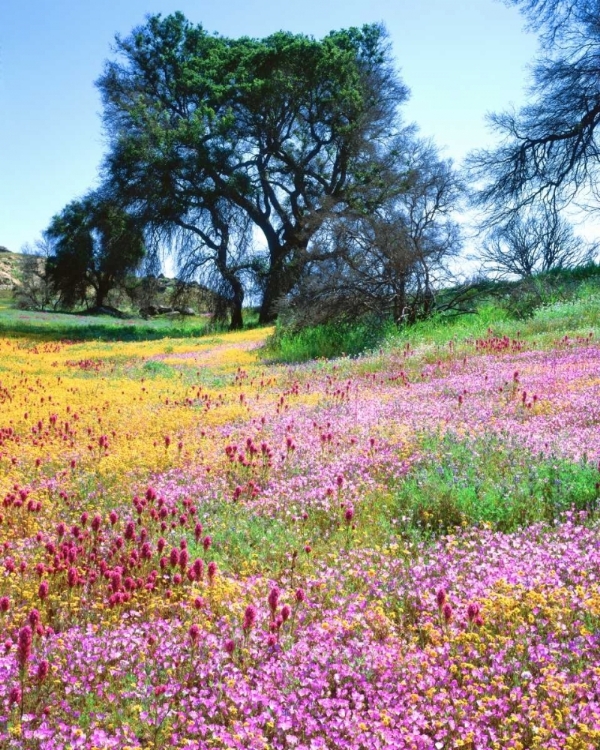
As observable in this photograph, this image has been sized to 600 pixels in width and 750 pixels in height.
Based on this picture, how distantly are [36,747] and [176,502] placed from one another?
11.8ft

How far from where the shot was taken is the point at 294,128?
40.0m

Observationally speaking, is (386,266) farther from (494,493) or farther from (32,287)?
(32,287)

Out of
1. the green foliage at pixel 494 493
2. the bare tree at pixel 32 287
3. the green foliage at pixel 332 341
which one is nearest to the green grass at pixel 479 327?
the green foliage at pixel 332 341

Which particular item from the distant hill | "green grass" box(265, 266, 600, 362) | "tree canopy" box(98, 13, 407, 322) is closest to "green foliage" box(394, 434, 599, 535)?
"green grass" box(265, 266, 600, 362)

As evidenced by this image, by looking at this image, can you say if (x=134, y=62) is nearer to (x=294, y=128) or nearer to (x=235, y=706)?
(x=294, y=128)

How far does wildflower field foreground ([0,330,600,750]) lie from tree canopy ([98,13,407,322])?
28329 mm

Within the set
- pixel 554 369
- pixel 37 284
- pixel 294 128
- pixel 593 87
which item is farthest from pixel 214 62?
pixel 37 284

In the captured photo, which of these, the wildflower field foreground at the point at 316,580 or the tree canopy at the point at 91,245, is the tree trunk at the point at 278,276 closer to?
the tree canopy at the point at 91,245

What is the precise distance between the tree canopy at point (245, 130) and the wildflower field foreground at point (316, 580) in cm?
2833

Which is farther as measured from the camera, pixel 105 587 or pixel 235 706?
pixel 105 587

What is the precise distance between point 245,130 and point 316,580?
1484 inches

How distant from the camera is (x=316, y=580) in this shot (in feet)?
13.7

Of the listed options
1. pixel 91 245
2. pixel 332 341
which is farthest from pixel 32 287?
pixel 332 341

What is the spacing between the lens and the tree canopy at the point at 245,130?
121 ft
